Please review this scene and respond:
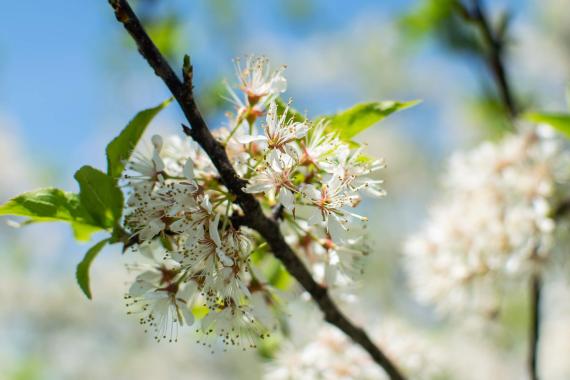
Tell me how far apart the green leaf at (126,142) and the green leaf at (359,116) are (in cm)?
41

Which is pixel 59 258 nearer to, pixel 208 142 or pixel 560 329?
pixel 560 329

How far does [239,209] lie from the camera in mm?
1343

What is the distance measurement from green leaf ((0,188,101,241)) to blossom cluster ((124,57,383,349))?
14 cm

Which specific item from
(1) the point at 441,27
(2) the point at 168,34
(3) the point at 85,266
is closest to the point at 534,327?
(3) the point at 85,266

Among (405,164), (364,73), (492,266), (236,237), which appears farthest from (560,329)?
(236,237)

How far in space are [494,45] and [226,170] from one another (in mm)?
1731

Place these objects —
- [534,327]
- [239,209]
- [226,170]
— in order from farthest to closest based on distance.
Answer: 1. [534,327]
2. [239,209]
3. [226,170]

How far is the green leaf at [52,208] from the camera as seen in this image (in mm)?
1345

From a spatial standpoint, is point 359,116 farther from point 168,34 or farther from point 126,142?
point 168,34

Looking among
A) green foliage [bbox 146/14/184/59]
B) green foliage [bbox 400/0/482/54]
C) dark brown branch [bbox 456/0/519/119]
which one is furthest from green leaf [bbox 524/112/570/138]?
Answer: green foliage [bbox 146/14/184/59]

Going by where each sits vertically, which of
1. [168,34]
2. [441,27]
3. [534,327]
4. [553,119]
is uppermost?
[168,34]

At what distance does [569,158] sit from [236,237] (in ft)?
5.74

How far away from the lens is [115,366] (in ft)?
29.2

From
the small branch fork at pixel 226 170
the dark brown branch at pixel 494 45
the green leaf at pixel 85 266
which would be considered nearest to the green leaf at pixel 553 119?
the small branch fork at pixel 226 170
